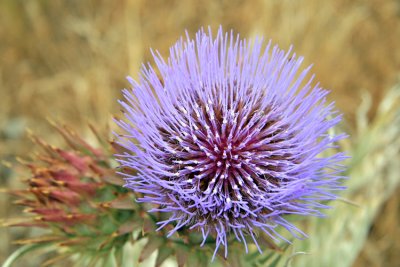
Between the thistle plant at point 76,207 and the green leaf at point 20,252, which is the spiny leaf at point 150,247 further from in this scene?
the green leaf at point 20,252

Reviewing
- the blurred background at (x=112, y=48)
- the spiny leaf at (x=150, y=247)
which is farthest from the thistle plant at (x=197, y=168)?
the blurred background at (x=112, y=48)

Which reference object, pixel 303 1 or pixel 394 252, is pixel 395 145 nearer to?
pixel 394 252

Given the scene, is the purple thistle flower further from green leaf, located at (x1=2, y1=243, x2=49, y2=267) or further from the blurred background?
the blurred background

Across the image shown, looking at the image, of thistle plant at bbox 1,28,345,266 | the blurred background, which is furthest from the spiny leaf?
the blurred background

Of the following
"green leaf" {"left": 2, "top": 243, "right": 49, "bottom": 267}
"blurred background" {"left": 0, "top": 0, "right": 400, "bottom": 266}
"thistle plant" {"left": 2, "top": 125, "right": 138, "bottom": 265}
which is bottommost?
"green leaf" {"left": 2, "top": 243, "right": 49, "bottom": 267}

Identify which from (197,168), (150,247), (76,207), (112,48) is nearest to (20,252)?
(76,207)

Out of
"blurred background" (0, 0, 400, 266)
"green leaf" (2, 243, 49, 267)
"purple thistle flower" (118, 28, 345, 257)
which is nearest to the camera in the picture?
"purple thistle flower" (118, 28, 345, 257)

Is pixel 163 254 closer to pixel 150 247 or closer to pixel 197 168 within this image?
pixel 150 247
